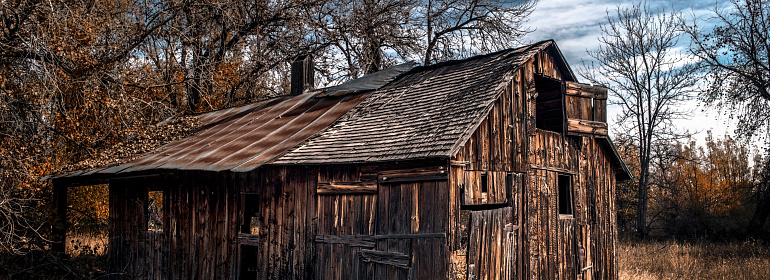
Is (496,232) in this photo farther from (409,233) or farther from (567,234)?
(567,234)

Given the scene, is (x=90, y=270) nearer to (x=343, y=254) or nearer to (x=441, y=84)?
(x=343, y=254)

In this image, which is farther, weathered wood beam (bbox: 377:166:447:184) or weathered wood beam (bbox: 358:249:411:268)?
weathered wood beam (bbox: 358:249:411:268)

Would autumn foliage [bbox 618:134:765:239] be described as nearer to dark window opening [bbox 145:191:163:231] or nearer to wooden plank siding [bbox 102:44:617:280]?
wooden plank siding [bbox 102:44:617:280]

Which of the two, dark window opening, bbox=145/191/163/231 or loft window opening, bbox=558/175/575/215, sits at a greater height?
loft window opening, bbox=558/175/575/215

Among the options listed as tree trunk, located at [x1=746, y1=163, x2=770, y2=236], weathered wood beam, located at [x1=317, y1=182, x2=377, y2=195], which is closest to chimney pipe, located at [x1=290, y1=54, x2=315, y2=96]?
weathered wood beam, located at [x1=317, y1=182, x2=377, y2=195]

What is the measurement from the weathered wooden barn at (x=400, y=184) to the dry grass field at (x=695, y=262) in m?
3.63

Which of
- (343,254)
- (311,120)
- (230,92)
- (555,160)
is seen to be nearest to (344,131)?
(311,120)

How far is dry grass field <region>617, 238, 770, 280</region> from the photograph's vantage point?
47.5 feet

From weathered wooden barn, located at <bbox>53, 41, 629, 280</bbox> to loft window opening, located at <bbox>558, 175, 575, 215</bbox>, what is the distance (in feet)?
0.10

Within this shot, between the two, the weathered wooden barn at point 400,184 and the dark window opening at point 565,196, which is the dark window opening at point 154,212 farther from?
the dark window opening at point 565,196

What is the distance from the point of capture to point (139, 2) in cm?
1716

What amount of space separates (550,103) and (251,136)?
6.14 metres

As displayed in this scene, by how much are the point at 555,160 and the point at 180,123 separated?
965 cm

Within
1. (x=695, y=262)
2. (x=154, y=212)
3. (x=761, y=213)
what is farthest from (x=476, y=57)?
(x=761, y=213)
